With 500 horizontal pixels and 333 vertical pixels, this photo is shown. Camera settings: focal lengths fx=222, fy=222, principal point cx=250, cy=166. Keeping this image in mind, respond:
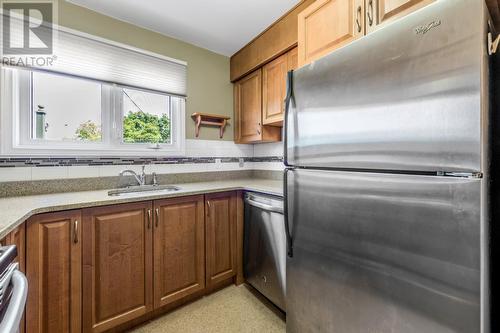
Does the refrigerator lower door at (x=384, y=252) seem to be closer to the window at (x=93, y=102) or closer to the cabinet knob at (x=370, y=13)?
the cabinet knob at (x=370, y=13)

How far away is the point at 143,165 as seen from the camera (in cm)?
205

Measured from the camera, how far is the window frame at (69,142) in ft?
5.08

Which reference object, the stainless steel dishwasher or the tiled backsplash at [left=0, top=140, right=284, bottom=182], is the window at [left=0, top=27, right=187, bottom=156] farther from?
the stainless steel dishwasher

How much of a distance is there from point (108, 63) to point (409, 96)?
218 cm

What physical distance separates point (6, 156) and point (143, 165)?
87 centimetres

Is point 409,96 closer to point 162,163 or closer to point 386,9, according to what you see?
point 386,9

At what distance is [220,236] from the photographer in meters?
1.96

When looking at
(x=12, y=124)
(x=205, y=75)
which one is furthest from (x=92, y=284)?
(x=205, y=75)

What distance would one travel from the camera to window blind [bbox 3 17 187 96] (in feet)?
5.46

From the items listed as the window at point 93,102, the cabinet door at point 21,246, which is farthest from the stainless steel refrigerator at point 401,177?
the window at point 93,102

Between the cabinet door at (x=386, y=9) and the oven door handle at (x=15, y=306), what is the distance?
68.2 inches

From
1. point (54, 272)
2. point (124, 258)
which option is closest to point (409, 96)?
point (124, 258)

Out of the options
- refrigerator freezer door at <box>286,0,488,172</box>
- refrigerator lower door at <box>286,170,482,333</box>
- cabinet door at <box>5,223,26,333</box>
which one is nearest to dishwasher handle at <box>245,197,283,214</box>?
refrigerator lower door at <box>286,170,482,333</box>
